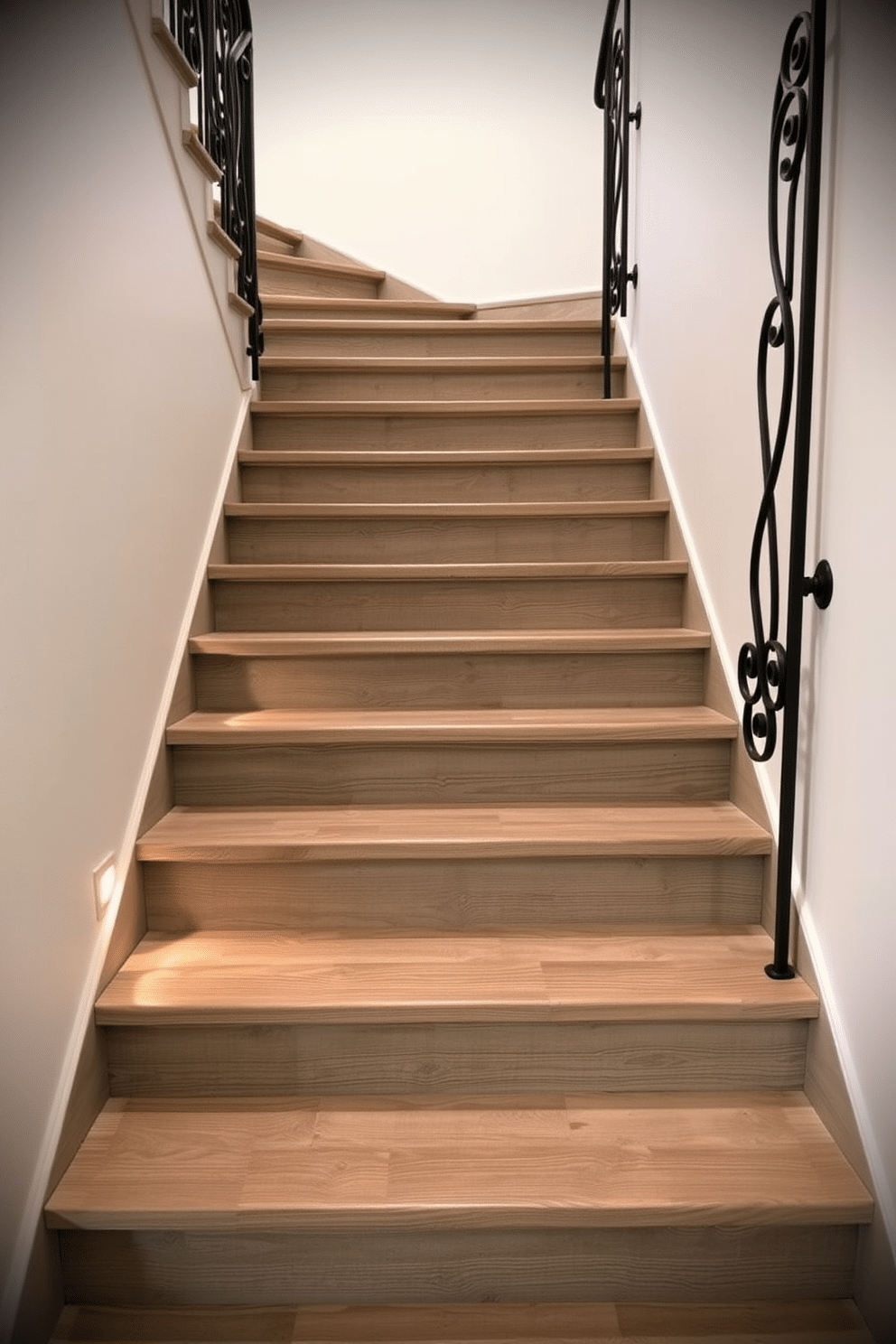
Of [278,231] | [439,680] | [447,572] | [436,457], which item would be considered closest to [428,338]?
[436,457]

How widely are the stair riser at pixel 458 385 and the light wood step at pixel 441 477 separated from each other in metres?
0.50

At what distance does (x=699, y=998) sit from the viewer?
5.05 ft

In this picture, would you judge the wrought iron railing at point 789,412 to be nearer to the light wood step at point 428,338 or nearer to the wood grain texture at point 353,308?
the light wood step at point 428,338

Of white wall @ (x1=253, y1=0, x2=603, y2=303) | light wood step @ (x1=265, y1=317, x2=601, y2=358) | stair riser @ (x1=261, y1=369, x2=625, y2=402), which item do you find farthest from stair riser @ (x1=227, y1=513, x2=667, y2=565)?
white wall @ (x1=253, y1=0, x2=603, y2=303)

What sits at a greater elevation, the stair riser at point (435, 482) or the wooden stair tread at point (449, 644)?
the stair riser at point (435, 482)

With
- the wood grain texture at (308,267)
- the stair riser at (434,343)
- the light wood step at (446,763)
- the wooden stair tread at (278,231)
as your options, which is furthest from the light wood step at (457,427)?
the wooden stair tread at (278,231)

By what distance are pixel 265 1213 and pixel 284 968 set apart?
1.37ft

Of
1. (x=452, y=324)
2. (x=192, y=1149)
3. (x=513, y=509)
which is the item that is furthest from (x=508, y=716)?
(x=452, y=324)

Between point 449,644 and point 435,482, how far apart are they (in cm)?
77

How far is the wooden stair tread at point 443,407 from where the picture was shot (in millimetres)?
2953

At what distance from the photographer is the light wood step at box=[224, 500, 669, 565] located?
2.57m

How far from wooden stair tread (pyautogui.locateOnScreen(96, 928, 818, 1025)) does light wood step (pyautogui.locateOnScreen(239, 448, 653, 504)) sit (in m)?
1.45

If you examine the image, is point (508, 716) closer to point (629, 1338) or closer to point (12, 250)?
point (629, 1338)

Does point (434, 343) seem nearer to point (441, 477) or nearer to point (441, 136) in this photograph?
point (441, 477)
